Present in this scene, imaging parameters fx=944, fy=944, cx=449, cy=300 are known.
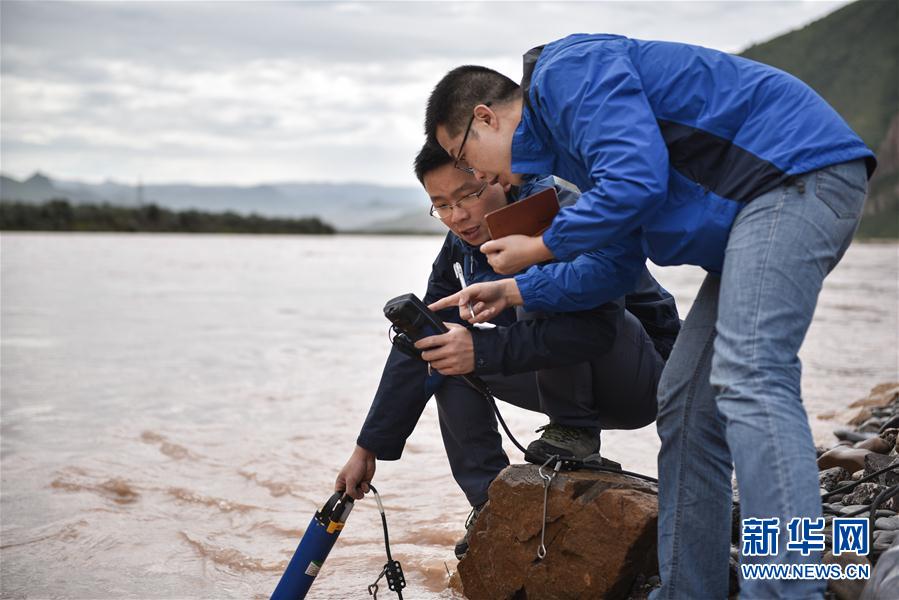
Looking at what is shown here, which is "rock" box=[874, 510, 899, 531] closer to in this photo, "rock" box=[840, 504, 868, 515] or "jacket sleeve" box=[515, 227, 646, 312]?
"rock" box=[840, 504, 868, 515]

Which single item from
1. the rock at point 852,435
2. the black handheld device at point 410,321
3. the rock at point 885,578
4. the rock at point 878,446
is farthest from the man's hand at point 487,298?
the rock at point 852,435

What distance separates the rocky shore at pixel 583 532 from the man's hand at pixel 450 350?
0.50 meters

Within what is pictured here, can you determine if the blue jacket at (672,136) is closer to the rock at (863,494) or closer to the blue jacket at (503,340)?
the blue jacket at (503,340)

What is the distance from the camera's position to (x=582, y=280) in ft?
10.1

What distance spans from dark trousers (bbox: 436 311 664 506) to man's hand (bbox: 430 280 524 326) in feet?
1.59

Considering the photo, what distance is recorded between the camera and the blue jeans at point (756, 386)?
7.07ft

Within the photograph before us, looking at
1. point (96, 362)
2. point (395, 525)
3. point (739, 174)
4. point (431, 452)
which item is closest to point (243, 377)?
point (96, 362)

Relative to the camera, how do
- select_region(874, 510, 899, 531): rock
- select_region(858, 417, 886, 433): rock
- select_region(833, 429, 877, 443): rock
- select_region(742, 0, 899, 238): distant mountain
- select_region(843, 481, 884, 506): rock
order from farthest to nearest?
select_region(742, 0, 899, 238): distant mountain, select_region(858, 417, 886, 433): rock, select_region(833, 429, 877, 443): rock, select_region(843, 481, 884, 506): rock, select_region(874, 510, 899, 531): rock

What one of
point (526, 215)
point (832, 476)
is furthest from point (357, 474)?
point (832, 476)

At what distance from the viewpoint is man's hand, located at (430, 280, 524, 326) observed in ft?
9.93

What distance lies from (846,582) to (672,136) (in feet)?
4.64

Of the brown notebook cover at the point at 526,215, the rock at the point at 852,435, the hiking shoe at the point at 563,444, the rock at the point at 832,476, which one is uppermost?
the brown notebook cover at the point at 526,215

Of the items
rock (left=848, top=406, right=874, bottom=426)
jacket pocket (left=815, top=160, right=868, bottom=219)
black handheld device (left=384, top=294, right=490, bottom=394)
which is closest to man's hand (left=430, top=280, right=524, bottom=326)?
black handheld device (left=384, top=294, right=490, bottom=394)

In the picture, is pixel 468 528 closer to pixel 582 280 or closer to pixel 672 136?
pixel 582 280
